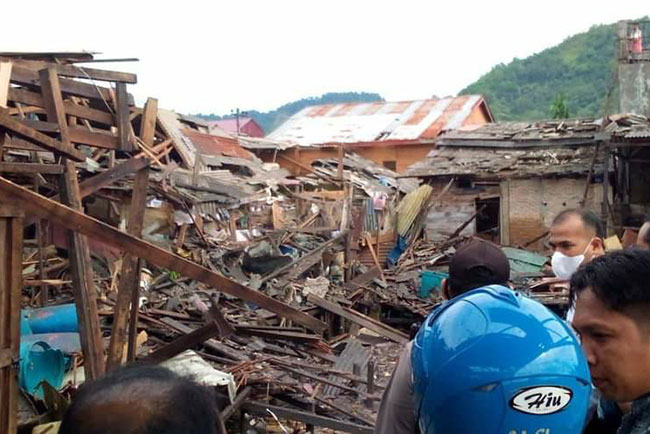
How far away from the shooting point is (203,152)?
62.7 ft

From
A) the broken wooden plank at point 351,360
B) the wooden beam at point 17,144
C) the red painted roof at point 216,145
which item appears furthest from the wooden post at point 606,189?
the wooden beam at point 17,144

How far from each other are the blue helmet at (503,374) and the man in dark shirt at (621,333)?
315 mm

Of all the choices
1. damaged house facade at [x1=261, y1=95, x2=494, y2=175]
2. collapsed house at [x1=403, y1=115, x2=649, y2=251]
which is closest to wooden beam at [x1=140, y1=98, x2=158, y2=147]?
collapsed house at [x1=403, y1=115, x2=649, y2=251]

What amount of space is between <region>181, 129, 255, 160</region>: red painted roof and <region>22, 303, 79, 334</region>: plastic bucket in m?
11.7

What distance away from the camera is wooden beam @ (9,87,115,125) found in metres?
4.31

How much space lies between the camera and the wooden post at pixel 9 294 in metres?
3.43

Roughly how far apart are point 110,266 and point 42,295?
8.27 feet

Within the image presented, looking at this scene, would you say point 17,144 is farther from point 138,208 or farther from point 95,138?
point 138,208

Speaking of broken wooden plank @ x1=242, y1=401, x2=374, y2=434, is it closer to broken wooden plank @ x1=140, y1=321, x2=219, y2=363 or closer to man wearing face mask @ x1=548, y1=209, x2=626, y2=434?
broken wooden plank @ x1=140, y1=321, x2=219, y2=363

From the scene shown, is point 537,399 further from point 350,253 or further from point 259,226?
point 259,226

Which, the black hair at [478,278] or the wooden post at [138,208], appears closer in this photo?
the black hair at [478,278]

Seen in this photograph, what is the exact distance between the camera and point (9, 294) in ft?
11.4

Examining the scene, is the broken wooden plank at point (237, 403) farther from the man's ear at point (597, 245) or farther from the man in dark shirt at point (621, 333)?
the man in dark shirt at point (621, 333)

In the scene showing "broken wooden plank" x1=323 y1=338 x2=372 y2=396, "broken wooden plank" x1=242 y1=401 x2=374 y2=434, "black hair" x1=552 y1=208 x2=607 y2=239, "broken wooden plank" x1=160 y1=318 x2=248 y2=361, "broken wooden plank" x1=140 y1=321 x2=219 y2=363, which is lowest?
"broken wooden plank" x1=323 y1=338 x2=372 y2=396
